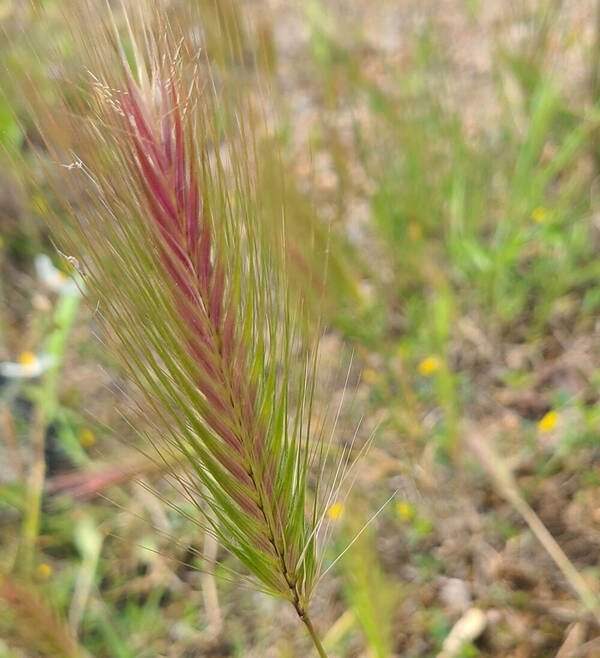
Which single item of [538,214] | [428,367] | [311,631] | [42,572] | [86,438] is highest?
[538,214]

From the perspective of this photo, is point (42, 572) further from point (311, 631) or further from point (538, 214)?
point (538, 214)

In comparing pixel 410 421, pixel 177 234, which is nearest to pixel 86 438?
pixel 410 421

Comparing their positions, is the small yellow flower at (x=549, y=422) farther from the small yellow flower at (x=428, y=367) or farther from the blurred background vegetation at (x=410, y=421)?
the small yellow flower at (x=428, y=367)

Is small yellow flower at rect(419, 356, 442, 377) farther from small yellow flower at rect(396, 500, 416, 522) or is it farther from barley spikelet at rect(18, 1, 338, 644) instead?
barley spikelet at rect(18, 1, 338, 644)

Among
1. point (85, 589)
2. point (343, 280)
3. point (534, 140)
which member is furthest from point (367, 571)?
point (534, 140)

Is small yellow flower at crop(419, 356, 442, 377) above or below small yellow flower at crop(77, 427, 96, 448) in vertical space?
below

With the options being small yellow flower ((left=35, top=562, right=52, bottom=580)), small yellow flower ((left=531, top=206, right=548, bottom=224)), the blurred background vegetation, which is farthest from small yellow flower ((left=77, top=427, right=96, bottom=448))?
small yellow flower ((left=531, top=206, right=548, bottom=224))
